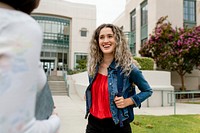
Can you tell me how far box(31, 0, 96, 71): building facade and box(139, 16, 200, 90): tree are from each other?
1842 cm

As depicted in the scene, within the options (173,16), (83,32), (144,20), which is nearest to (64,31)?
(83,32)

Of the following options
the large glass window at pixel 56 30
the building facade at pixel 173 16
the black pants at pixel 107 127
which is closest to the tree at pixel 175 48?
the building facade at pixel 173 16

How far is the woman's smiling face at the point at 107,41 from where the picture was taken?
249cm

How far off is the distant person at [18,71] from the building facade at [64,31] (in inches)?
1319

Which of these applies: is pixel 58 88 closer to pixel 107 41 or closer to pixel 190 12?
pixel 190 12

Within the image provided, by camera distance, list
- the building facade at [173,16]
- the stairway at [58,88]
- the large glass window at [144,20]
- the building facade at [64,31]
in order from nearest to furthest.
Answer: the stairway at [58,88] → the building facade at [173,16] → the large glass window at [144,20] → the building facade at [64,31]

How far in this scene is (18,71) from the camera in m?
0.71

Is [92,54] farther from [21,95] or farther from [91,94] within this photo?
[21,95]

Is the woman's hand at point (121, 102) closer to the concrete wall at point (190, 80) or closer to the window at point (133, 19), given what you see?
the concrete wall at point (190, 80)

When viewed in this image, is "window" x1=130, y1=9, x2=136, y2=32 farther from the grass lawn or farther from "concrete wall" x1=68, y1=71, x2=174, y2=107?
the grass lawn

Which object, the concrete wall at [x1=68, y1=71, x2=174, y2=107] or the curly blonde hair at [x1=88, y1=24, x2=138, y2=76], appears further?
the concrete wall at [x1=68, y1=71, x2=174, y2=107]

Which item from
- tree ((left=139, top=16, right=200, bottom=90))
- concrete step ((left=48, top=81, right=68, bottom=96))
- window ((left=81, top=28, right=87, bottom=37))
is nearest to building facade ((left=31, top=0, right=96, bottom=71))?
window ((left=81, top=28, right=87, bottom=37))

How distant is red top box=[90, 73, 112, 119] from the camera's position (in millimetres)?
2404

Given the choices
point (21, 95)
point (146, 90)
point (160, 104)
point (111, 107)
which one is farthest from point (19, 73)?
point (160, 104)
